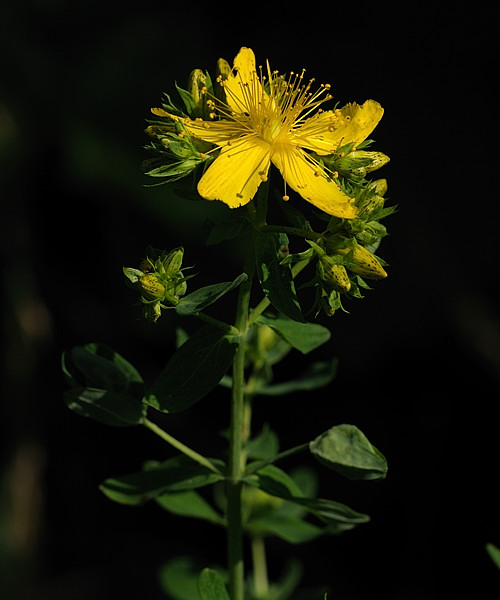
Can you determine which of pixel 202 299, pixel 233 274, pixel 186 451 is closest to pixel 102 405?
pixel 186 451

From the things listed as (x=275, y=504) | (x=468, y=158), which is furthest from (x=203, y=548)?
(x=468, y=158)

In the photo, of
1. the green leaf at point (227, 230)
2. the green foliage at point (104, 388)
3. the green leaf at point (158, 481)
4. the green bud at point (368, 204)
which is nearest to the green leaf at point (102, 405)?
the green foliage at point (104, 388)

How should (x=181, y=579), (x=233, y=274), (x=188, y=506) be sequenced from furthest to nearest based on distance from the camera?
1. (x=233, y=274)
2. (x=181, y=579)
3. (x=188, y=506)

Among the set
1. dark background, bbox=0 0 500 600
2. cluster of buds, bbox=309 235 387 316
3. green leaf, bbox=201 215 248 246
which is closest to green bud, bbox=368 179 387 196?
cluster of buds, bbox=309 235 387 316

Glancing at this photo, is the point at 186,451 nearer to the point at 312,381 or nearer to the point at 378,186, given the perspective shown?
the point at 312,381

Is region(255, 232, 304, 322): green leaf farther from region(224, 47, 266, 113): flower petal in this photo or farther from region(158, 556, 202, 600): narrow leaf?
region(158, 556, 202, 600): narrow leaf

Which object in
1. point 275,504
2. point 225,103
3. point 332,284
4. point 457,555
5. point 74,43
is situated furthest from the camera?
point 74,43

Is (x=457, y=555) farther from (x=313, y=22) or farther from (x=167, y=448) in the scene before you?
(x=313, y=22)
